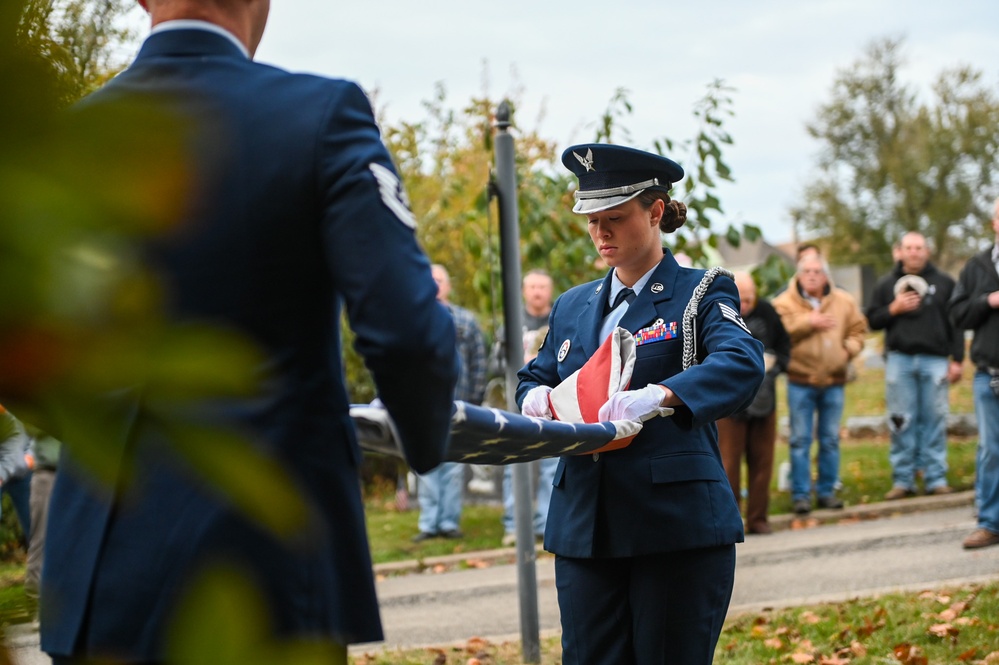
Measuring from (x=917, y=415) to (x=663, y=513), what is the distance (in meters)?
8.44

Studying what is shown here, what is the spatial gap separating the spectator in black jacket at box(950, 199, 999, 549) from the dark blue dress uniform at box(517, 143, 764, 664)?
548 cm

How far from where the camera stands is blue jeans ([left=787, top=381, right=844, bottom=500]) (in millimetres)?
10844

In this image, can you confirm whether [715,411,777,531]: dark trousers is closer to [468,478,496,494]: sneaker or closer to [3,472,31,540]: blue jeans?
[468,478,496,494]: sneaker

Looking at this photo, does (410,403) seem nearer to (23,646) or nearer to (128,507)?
(128,507)

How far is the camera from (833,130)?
5062 centimetres

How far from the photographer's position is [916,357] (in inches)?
434

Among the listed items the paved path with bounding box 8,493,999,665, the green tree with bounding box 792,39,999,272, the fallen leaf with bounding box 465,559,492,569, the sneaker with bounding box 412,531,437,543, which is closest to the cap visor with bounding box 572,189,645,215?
the paved path with bounding box 8,493,999,665

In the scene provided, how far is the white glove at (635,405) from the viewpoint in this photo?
3.25 metres

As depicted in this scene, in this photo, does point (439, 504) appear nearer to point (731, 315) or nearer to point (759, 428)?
point (759, 428)

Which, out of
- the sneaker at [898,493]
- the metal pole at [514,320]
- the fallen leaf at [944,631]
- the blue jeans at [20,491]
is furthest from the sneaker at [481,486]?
the blue jeans at [20,491]


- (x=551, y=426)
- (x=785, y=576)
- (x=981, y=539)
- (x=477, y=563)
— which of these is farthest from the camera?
(x=477, y=563)

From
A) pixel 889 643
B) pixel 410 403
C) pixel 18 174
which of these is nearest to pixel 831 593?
pixel 889 643

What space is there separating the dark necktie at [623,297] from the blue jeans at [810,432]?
7.43m

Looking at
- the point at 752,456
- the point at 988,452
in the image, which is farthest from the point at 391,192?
the point at 752,456
